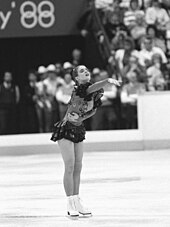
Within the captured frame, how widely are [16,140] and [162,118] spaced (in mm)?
3309

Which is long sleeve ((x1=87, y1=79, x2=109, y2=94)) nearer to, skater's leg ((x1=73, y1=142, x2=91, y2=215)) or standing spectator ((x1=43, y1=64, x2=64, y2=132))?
skater's leg ((x1=73, y1=142, x2=91, y2=215))

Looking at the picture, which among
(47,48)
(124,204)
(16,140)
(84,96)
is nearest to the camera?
(84,96)

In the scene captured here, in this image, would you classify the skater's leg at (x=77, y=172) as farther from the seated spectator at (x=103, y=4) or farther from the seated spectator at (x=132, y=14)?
the seated spectator at (x=103, y=4)

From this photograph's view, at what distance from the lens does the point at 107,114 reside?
1769cm

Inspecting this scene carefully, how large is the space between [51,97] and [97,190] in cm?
756

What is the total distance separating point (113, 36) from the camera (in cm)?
2039

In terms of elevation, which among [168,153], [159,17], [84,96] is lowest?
[168,153]

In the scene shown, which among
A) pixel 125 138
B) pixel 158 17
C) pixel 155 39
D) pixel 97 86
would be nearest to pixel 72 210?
pixel 97 86

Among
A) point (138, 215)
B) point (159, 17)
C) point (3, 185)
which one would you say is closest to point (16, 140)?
point (159, 17)

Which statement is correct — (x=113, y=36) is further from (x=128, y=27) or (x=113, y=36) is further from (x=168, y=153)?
(x=168, y=153)

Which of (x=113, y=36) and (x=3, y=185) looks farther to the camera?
(x=113, y=36)

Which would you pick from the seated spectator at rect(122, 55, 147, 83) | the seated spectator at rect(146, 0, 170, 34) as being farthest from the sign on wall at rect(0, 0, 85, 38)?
the seated spectator at rect(122, 55, 147, 83)

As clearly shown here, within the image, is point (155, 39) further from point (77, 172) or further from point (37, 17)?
point (77, 172)

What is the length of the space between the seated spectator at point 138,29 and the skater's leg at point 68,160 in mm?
11689
